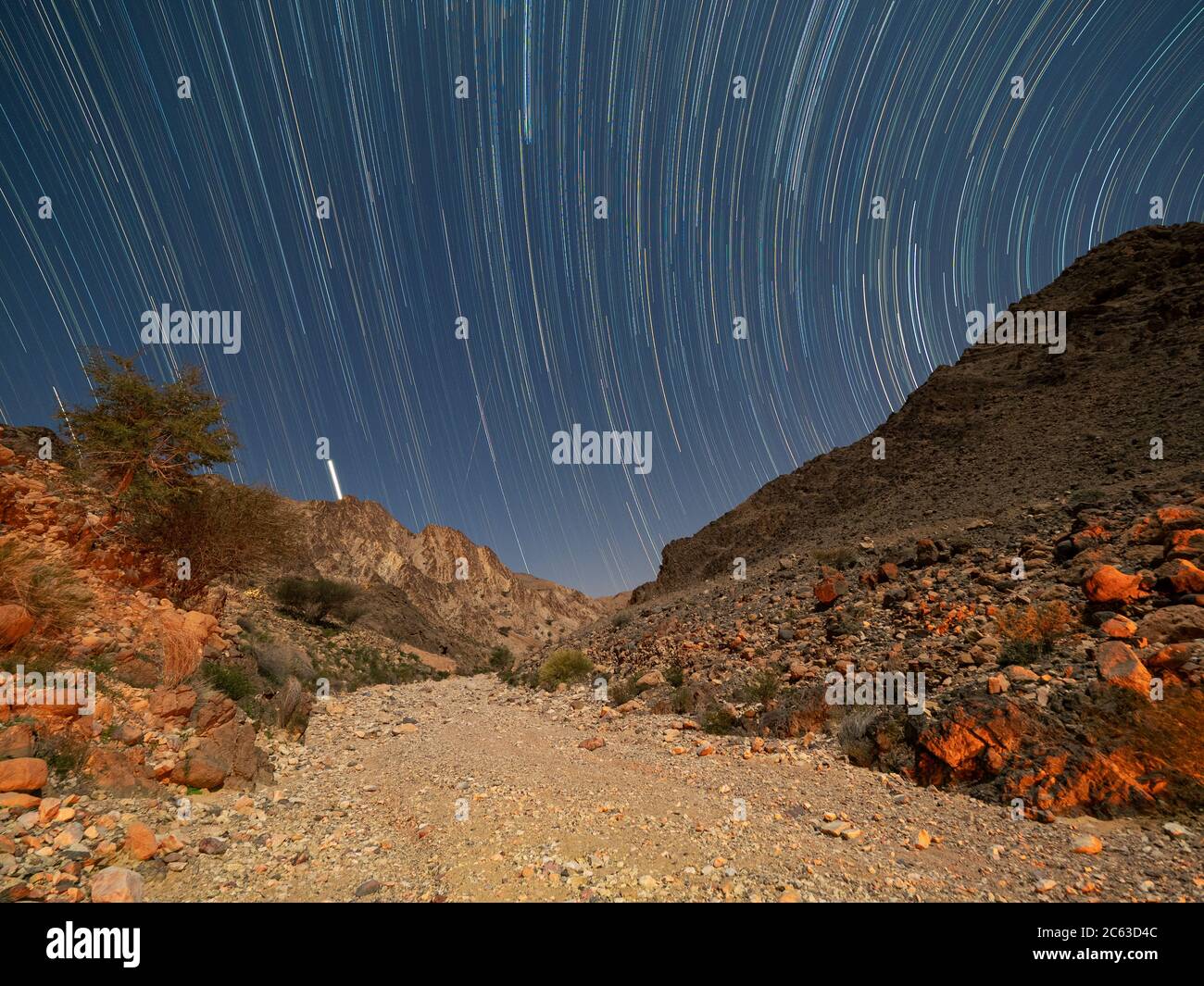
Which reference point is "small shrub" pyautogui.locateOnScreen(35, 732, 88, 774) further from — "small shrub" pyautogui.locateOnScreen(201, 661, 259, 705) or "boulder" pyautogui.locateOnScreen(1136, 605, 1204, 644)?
"boulder" pyautogui.locateOnScreen(1136, 605, 1204, 644)

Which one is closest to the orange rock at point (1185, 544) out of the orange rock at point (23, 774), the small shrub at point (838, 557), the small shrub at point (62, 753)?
the small shrub at point (838, 557)

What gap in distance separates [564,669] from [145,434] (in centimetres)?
1488

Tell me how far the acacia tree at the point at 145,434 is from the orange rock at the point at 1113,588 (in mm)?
20730

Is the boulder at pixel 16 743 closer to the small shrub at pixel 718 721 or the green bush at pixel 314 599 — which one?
the small shrub at pixel 718 721

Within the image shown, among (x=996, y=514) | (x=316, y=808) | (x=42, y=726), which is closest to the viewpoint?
(x=42, y=726)

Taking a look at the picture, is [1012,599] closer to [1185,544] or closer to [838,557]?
[1185,544]

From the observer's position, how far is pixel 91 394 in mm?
13953

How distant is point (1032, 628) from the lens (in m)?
9.45

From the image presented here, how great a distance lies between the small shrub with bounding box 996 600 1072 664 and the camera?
880cm

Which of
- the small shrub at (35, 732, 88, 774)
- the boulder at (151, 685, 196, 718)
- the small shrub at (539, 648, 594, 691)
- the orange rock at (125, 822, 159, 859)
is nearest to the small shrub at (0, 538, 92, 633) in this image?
the boulder at (151, 685, 196, 718)

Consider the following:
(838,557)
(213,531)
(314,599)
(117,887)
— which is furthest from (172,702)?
(314,599)

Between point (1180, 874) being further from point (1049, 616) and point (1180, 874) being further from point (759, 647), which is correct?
point (759, 647)
